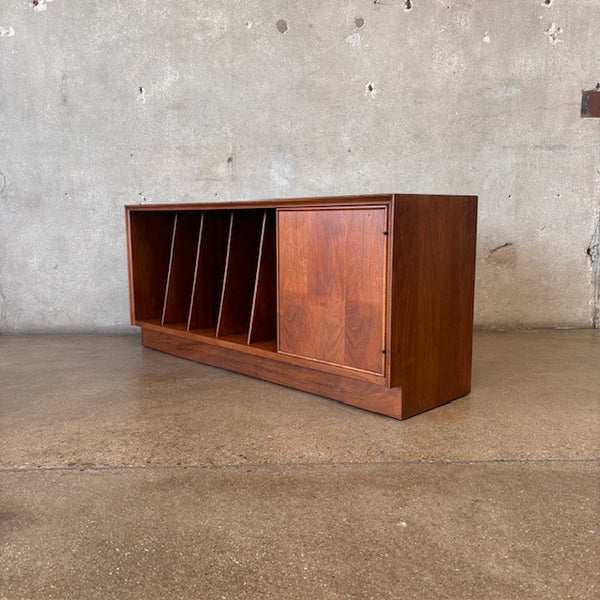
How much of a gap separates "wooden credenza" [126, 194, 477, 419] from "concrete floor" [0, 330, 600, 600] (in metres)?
0.13

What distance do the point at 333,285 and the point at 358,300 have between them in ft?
0.45

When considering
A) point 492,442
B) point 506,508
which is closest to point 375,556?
point 506,508

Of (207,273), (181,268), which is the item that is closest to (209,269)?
(207,273)

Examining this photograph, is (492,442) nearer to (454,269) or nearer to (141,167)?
(454,269)

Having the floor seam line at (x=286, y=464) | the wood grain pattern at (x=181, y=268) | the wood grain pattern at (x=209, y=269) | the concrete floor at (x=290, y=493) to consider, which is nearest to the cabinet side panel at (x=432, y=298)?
the concrete floor at (x=290, y=493)

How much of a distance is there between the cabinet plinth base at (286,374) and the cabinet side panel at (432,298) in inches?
3.9

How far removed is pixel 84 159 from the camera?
355cm

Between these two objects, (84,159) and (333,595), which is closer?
(333,595)

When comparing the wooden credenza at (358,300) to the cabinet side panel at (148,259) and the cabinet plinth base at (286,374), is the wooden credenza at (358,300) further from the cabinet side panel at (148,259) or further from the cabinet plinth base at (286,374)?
the cabinet side panel at (148,259)

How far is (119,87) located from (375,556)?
3.17 metres

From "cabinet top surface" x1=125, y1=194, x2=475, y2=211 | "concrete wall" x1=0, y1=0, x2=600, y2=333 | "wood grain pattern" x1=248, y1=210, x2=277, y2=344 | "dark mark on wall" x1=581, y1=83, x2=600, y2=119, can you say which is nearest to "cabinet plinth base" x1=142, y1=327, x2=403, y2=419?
"wood grain pattern" x1=248, y1=210, x2=277, y2=344

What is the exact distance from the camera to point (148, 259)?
10.8 feet

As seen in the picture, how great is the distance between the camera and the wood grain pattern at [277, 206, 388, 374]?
6.70 ft

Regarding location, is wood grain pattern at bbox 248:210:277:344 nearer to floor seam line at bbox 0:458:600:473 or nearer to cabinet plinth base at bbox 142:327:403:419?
cabinet plinth base at bbox 142:327:403:419
